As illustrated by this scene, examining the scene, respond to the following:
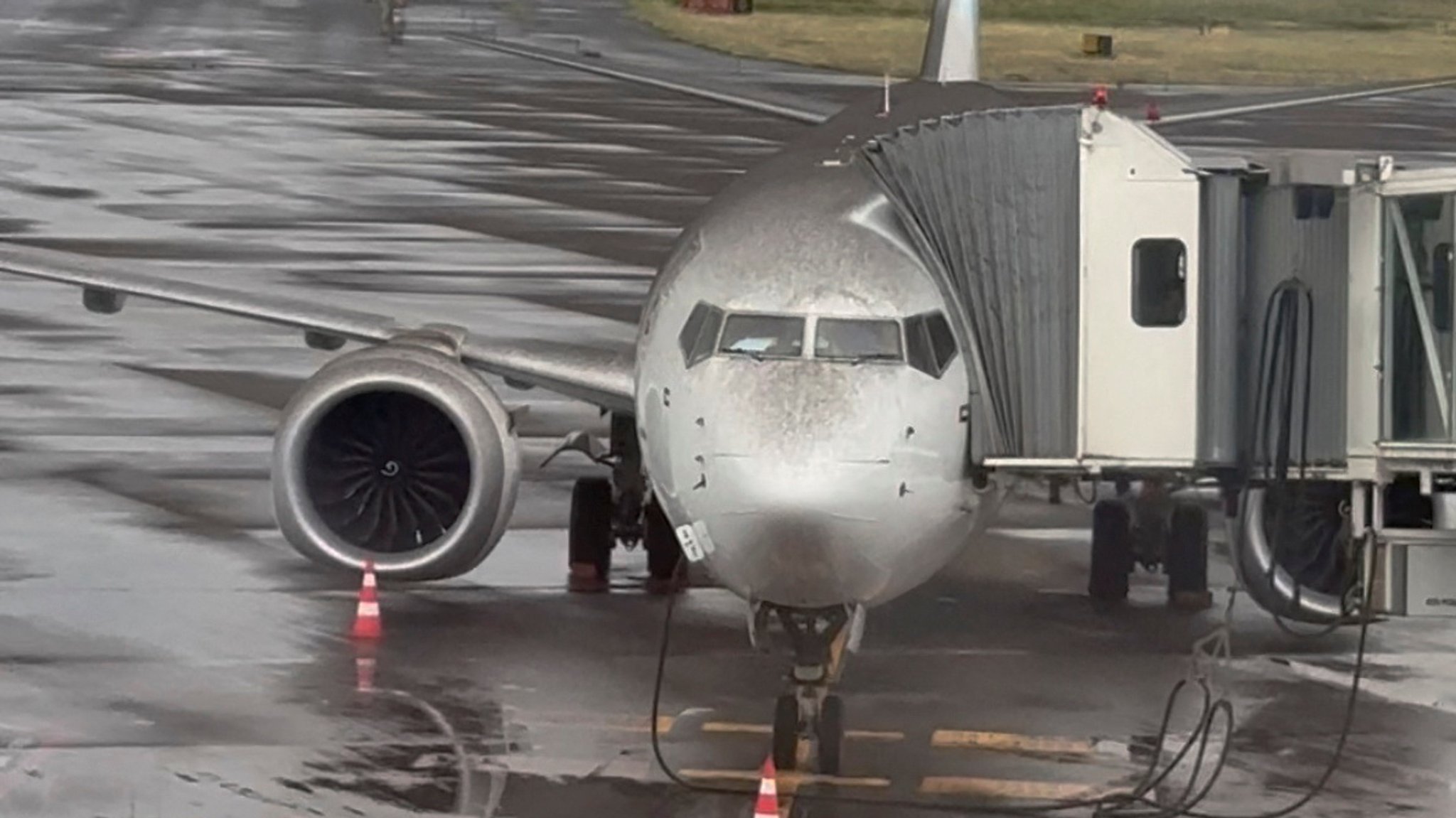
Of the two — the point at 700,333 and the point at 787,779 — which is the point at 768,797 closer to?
the point at 787,779

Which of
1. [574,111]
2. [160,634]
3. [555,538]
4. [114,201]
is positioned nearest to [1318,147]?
[574,111]

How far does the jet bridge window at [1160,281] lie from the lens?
16.3 meters

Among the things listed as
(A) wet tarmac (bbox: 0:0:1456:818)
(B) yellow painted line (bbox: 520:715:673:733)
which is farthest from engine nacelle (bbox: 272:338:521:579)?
A: (B) yellow painted line (bbox: 520:715:673:733)

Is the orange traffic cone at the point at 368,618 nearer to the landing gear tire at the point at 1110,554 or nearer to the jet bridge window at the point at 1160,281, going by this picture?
the landing gear tire at the point at 1110,554

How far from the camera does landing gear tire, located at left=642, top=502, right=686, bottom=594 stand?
21578 millimetres

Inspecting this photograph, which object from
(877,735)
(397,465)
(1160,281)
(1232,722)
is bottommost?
(877,735)

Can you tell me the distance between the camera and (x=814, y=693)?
16625 millimetres

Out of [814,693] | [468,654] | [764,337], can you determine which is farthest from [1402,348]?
[468,654]

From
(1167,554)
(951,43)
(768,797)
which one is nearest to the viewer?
(768,797)

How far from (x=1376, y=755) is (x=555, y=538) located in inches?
312

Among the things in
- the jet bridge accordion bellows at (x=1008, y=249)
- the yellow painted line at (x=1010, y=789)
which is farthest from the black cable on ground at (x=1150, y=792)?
the jet bridge accordion bellows at (x=1008, y=249)

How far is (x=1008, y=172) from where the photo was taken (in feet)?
54.3

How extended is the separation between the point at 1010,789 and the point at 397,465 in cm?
572

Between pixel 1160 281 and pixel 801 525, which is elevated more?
pixel 1160 281
